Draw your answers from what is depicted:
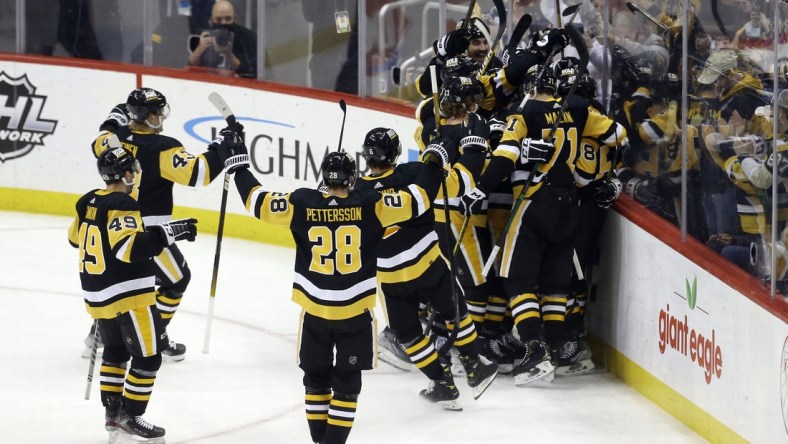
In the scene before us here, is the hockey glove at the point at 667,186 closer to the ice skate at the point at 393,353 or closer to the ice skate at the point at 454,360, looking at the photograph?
the ice skate at the point at 454,360

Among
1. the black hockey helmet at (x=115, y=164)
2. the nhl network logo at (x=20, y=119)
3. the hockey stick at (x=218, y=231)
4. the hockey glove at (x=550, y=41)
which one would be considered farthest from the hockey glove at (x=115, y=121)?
the nhl network logo at (x=20, y=119)

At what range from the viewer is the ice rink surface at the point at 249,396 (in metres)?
5.54

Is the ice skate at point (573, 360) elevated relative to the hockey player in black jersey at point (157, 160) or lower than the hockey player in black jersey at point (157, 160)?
lower

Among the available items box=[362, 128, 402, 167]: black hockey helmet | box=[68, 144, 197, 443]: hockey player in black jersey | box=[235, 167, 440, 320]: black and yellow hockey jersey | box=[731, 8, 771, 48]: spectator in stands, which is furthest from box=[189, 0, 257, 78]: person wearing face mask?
box=[731, 8, 771, 48]: spectator in stands

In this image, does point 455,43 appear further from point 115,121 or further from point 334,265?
point 334,265

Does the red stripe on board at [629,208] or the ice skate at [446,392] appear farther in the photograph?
the ice skate at [446,392]

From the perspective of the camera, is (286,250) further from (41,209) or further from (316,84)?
(41,209)

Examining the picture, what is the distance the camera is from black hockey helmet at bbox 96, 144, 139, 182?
5.09m

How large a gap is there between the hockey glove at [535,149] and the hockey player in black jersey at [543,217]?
2 cm

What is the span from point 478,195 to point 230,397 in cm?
143

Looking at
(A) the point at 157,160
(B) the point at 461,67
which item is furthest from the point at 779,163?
(A) the point at 157,160

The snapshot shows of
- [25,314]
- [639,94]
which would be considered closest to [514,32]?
[639,94]

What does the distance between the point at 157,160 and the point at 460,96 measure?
136 centimetres

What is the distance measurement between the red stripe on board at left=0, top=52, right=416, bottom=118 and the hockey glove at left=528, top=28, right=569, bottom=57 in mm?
1796
